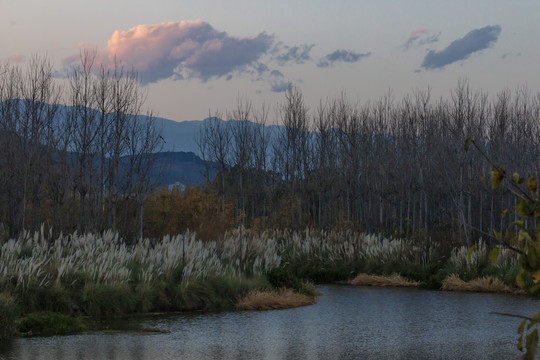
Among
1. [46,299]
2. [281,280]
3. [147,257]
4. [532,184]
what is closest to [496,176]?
[532,184]

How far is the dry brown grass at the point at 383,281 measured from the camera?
66.9ft

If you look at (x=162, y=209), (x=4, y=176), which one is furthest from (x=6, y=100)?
(x=162, y=209)

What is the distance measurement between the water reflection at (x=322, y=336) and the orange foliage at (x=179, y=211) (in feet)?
51.2

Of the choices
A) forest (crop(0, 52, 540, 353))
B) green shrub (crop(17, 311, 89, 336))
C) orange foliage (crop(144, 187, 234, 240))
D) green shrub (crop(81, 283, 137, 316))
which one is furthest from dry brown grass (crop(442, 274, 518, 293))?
orange foliage (crop(144, 187, 234, 240))

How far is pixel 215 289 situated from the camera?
15.7 metres

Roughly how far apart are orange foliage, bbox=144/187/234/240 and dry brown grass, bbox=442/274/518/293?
1271cm

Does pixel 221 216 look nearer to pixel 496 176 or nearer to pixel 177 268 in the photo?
pixel 177 268

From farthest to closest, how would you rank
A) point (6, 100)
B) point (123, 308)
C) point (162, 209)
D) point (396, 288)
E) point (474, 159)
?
point (474, 159), point (162, 209), point (6, 100), point (396, 288), point (123, 308)

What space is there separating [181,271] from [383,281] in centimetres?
737

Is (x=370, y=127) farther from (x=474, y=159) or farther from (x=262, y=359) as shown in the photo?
(x=262, y=359)

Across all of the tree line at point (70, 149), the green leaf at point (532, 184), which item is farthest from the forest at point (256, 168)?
the green leaf at point (532, 184)

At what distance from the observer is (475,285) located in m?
18.8

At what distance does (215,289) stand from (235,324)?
9.34 feet

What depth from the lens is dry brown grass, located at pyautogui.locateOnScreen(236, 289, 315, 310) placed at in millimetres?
15359
